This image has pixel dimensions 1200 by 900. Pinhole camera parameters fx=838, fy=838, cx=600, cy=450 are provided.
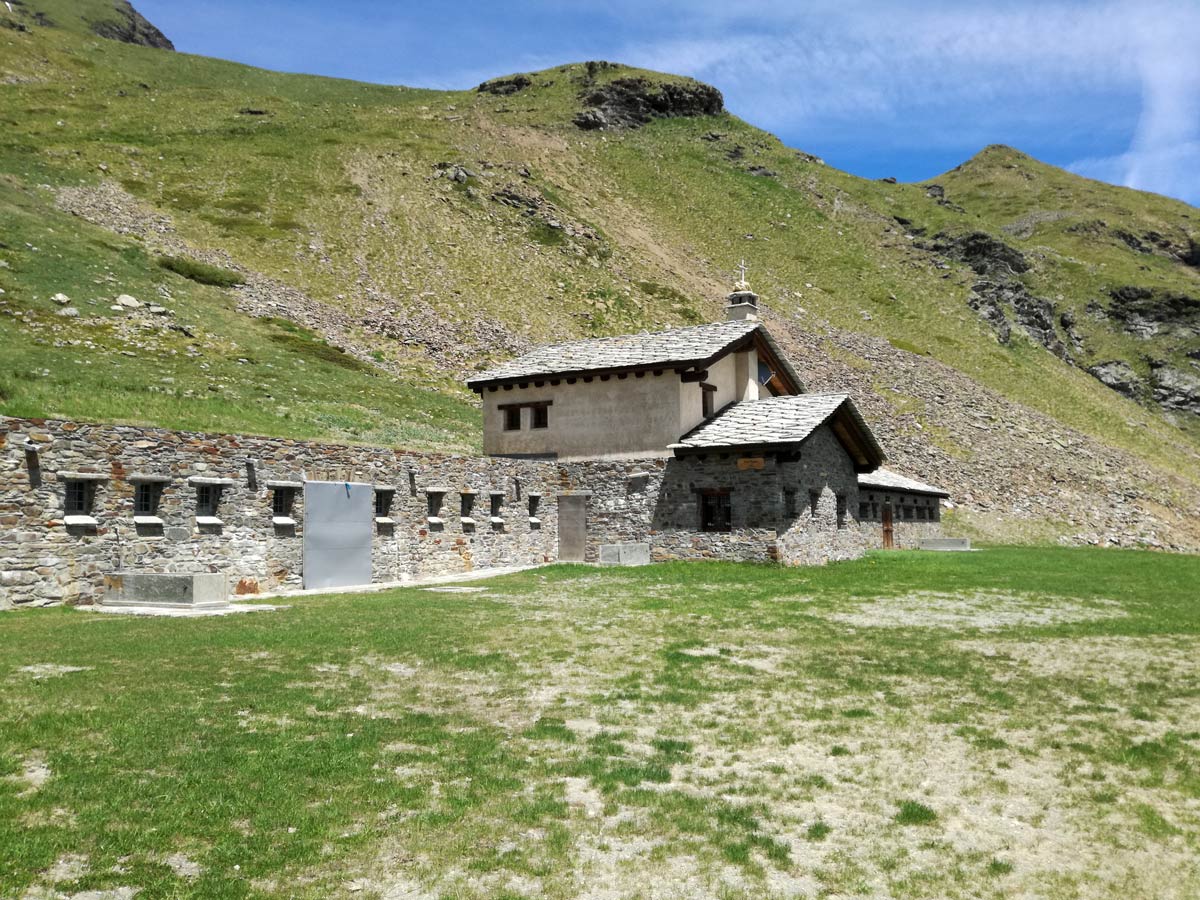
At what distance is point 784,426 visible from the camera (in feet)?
93.5

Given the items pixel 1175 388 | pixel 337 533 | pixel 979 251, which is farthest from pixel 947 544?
pixel 1175 388

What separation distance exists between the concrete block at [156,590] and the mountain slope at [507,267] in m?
10.8

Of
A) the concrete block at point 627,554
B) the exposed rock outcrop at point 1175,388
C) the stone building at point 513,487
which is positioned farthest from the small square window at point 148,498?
the exposed rock outcrop at point 1175,388

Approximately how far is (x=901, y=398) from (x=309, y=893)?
6565cm

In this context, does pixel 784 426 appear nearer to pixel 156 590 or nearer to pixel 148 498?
pixel 148 498

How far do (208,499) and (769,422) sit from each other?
18089 mm

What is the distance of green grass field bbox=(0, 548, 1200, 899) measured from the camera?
571cm

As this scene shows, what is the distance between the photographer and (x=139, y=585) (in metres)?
17.4

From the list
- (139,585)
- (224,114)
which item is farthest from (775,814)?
(224,114)

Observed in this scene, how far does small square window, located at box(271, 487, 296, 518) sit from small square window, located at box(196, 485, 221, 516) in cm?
166

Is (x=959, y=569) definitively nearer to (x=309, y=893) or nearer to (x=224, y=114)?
(x=309, y=893)

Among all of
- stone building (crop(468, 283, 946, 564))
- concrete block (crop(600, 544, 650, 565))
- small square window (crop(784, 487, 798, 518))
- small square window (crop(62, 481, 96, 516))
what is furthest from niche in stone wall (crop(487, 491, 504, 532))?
small square window (crop(62, 481, 96, 516))

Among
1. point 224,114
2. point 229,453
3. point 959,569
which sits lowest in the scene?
point 959,569

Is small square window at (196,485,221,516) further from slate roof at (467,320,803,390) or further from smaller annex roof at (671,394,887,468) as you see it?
smaller annex roof at (671,394,887,468)
